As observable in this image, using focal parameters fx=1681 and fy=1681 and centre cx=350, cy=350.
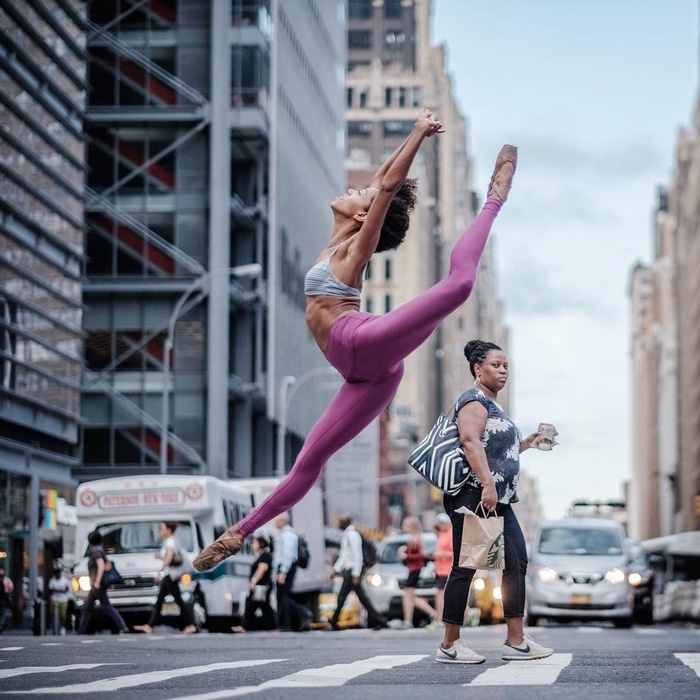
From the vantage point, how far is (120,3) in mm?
65375

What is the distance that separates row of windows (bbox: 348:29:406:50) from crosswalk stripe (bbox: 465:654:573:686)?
159953mm

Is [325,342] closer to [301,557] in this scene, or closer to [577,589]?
[301,557]

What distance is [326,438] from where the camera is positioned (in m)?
8.63

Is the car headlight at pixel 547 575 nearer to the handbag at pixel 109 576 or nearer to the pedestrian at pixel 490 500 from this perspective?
the handbag at pixel 109 576

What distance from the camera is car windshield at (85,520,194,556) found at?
26594mm

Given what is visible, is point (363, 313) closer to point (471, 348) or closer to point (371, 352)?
point (371, 352)

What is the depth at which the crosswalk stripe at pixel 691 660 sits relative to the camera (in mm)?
9117

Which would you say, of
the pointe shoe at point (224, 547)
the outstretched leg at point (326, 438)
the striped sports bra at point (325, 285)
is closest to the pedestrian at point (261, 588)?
the pointe shoe at point (224, 547)

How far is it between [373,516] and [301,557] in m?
84.2

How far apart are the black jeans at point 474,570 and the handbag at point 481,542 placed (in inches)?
4.3

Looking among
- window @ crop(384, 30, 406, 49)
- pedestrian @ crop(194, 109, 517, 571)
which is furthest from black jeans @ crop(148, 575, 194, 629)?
window @ crop(384, 30, 406, 49)

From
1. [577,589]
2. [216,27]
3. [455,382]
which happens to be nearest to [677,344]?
[455,382]

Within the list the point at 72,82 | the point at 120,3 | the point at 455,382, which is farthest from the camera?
the point at 455,382

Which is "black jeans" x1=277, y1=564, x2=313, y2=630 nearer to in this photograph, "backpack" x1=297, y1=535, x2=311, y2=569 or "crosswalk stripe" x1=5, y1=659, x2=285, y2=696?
"backpack" x1=297, y1=535, x2=311, y2=569
